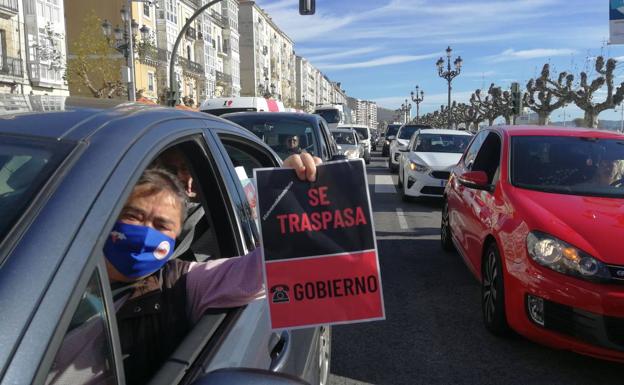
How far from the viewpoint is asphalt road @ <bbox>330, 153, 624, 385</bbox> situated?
147 inches

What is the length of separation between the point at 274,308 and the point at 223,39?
246 ft

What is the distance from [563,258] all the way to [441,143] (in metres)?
9.65

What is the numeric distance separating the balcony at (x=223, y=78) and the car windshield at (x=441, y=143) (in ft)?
182

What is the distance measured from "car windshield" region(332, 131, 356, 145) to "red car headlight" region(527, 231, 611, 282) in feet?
56.1

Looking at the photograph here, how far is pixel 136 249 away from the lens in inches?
66.1

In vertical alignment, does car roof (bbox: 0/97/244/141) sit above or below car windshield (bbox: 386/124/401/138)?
below

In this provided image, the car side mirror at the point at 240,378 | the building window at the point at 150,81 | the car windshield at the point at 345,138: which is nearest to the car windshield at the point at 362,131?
the car windshield at the point at 345,138

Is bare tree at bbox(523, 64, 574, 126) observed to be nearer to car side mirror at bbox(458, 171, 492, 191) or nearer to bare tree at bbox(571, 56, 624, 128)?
bare tree at bbox(571, 56, 624, 128)

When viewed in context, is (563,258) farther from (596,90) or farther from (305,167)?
(596,90)

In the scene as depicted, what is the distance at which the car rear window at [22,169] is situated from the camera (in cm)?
117

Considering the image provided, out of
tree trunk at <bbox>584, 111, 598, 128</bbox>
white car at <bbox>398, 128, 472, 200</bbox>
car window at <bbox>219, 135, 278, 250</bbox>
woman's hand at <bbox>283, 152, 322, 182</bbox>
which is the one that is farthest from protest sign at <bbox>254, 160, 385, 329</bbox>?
tree trunk at <bbox>584, 111, 598, 128</bbox>

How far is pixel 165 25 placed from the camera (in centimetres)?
5019

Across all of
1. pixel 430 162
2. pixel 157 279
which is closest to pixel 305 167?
pixel 157 279

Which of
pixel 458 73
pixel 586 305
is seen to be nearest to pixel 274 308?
pixel 586 305
